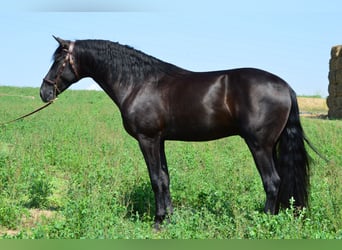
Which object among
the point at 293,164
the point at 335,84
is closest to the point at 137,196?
the point at 293,164

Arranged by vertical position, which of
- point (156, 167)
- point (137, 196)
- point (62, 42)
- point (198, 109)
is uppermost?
point (62, 42)

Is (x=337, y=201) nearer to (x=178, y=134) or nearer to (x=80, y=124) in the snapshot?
(x=178, y=134)

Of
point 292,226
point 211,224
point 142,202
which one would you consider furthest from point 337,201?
point 142,202

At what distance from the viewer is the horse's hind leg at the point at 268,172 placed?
18.1 ft

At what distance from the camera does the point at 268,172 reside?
5543mm

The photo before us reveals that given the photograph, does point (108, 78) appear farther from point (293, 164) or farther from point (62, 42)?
point (293, 164)

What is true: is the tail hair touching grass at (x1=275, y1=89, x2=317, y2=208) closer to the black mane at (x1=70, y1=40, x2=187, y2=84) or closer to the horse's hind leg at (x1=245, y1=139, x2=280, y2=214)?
the horse's hind leg at (x1=245, y1=139, x2=280, y2=214)

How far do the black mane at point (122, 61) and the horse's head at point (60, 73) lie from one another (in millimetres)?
139

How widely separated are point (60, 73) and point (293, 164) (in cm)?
368

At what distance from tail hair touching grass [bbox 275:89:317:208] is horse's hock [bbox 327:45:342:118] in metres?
22.1

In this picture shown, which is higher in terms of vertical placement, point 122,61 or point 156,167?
point 122,61

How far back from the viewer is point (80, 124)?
645 inches

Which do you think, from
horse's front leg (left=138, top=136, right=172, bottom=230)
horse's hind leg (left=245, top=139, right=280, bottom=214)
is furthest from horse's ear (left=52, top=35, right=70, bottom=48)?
horse's hind leg (left=245, top=139, right=280, bottom=214)

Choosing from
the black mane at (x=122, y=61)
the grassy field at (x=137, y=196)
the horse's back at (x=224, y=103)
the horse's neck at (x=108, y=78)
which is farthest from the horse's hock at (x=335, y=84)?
the horse's neck at (x=108, y=78)
